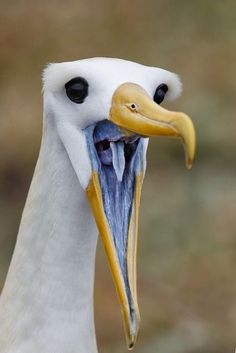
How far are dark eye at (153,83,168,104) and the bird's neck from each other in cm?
28

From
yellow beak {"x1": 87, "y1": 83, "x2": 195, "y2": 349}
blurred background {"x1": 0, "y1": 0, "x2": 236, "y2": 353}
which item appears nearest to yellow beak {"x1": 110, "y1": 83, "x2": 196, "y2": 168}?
yellow beak {"x1": 87, "y1": 83, "x2": 195, "y2": 349}

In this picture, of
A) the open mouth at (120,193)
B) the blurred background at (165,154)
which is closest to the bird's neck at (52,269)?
the open mouth at (120,193)

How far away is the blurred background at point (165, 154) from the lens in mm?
7160

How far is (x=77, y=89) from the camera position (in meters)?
4.02

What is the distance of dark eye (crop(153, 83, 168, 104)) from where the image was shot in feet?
13.5

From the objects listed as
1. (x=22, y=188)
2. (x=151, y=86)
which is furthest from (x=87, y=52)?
(x=151, y=86)

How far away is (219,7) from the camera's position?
365 inches

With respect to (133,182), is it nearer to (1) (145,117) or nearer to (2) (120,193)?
(2) (120,193)

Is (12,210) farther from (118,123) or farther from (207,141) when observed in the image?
(118,123)

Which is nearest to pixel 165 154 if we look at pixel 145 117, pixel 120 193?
pixel 120 193

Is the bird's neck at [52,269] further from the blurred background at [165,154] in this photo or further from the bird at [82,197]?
the blurred background at [165,154]

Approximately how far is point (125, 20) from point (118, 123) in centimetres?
537

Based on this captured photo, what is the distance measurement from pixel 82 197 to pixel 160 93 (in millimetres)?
349

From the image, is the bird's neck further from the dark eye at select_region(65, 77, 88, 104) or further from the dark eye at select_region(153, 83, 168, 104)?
the dark eye at select_region(153, 83, 168, 104)
